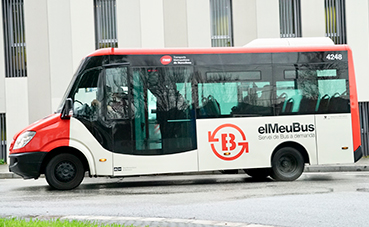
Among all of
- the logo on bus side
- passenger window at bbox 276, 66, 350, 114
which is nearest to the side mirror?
the logo on bus side

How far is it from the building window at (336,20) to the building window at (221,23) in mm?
Result: 3888

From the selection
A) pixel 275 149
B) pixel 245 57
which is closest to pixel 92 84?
pixel 245 57

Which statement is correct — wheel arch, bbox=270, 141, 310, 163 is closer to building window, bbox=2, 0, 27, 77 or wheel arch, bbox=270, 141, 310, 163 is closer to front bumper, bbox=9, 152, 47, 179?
front bumper, bbox=9, 152, 47, 179

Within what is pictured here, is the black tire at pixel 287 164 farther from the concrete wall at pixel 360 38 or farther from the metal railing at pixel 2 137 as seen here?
the metal railing at pixel 2 137

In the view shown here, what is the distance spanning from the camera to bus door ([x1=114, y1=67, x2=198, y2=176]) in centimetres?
1178

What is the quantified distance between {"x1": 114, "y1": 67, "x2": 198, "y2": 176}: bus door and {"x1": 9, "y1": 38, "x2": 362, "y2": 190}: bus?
0.02 m

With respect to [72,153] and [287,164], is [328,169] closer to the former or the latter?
[287,164]

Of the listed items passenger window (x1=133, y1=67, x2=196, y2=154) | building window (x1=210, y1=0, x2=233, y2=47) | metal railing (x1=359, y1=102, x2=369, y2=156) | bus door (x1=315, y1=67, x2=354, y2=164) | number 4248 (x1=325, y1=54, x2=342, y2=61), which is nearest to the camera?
passenger window (x1=133, y1=67, x2=196, y2=154)

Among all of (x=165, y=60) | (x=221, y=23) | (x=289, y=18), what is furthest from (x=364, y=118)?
(x=165, y=60)

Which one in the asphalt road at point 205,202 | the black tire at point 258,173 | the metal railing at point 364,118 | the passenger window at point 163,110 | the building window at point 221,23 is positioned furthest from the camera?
the building window at point 221,23

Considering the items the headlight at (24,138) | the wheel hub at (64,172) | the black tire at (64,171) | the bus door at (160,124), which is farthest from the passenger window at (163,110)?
the headlight at (24,138)

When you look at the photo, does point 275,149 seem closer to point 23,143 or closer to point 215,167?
point 215,167

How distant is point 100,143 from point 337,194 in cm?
497

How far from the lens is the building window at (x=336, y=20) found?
21578 millimetres
